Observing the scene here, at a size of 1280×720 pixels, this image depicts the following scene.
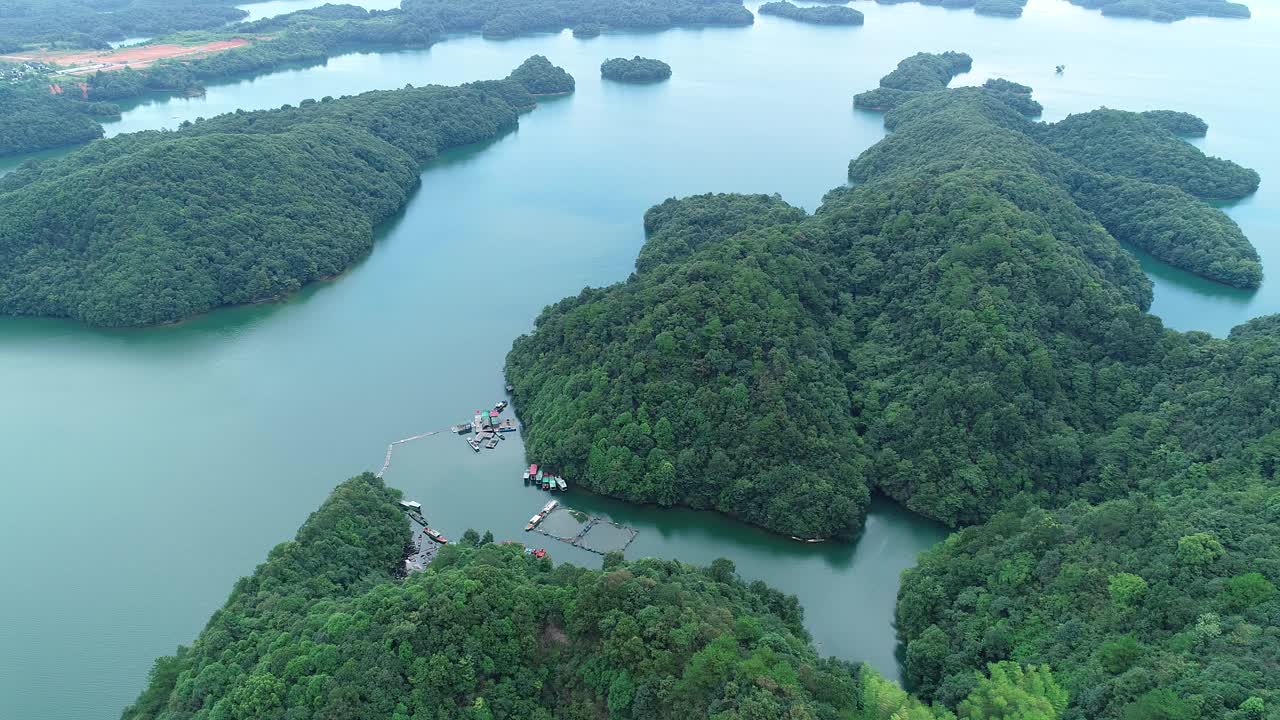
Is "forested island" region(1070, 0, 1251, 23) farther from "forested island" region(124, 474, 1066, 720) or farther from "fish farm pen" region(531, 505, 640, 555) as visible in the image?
"forested island" region(124, 474, 1066, 720)

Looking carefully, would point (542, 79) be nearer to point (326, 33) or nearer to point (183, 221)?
point (326, 33)

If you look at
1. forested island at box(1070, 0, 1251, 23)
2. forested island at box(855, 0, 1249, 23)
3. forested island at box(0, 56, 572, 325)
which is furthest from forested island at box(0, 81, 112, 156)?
forested island at box(1070, 0, 1251, 23)

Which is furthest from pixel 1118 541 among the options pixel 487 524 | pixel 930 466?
pixel 487 524

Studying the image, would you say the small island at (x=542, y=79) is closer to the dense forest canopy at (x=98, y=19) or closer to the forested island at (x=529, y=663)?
the dense forest canopy at (x=98, y=19)

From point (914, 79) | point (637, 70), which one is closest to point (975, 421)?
point (914, 79)

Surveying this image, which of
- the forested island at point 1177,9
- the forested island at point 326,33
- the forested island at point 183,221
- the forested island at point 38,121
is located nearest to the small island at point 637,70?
the forested island at point 326,33

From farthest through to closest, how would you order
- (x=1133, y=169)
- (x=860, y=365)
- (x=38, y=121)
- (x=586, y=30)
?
(x=586, y=30)
(x=38, y=121)
(x=1133, y=169)
(x=860, y=365)

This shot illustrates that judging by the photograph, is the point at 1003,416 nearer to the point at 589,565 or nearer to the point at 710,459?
the point at 710,459
